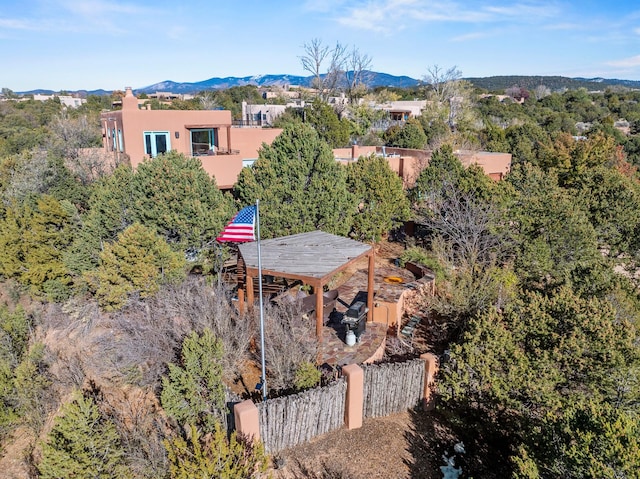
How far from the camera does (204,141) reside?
1042 inches

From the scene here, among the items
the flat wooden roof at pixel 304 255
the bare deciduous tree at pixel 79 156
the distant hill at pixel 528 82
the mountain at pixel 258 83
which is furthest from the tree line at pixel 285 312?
the distant hill at pixel 528 82

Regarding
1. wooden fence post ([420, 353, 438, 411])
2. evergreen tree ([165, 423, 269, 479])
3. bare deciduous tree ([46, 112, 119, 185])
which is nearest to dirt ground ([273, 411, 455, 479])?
wooden fence post ([420, 353, 438, 411])

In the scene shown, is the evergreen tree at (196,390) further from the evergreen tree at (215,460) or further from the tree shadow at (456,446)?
the tree shadow at (456,446)

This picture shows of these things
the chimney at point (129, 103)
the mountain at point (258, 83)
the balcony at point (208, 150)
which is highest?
the mountain at point (258, 83)

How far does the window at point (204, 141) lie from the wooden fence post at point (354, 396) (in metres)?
18.1

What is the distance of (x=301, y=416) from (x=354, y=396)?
1291 millimetres

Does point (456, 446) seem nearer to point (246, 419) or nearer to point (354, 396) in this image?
point (354, 396)

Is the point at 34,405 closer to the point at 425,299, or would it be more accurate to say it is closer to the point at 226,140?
the point at 425,299

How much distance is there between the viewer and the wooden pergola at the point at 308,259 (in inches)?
464

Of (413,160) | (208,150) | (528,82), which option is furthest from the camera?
(528,82)

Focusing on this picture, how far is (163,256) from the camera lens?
14.6 m

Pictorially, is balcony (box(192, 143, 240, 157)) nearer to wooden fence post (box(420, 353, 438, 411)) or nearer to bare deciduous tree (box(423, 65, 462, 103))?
wooden fence post (box(420, 353, 438, 411))

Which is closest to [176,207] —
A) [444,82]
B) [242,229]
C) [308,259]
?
[308,259]

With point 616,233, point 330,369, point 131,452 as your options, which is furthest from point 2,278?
point 616,233
